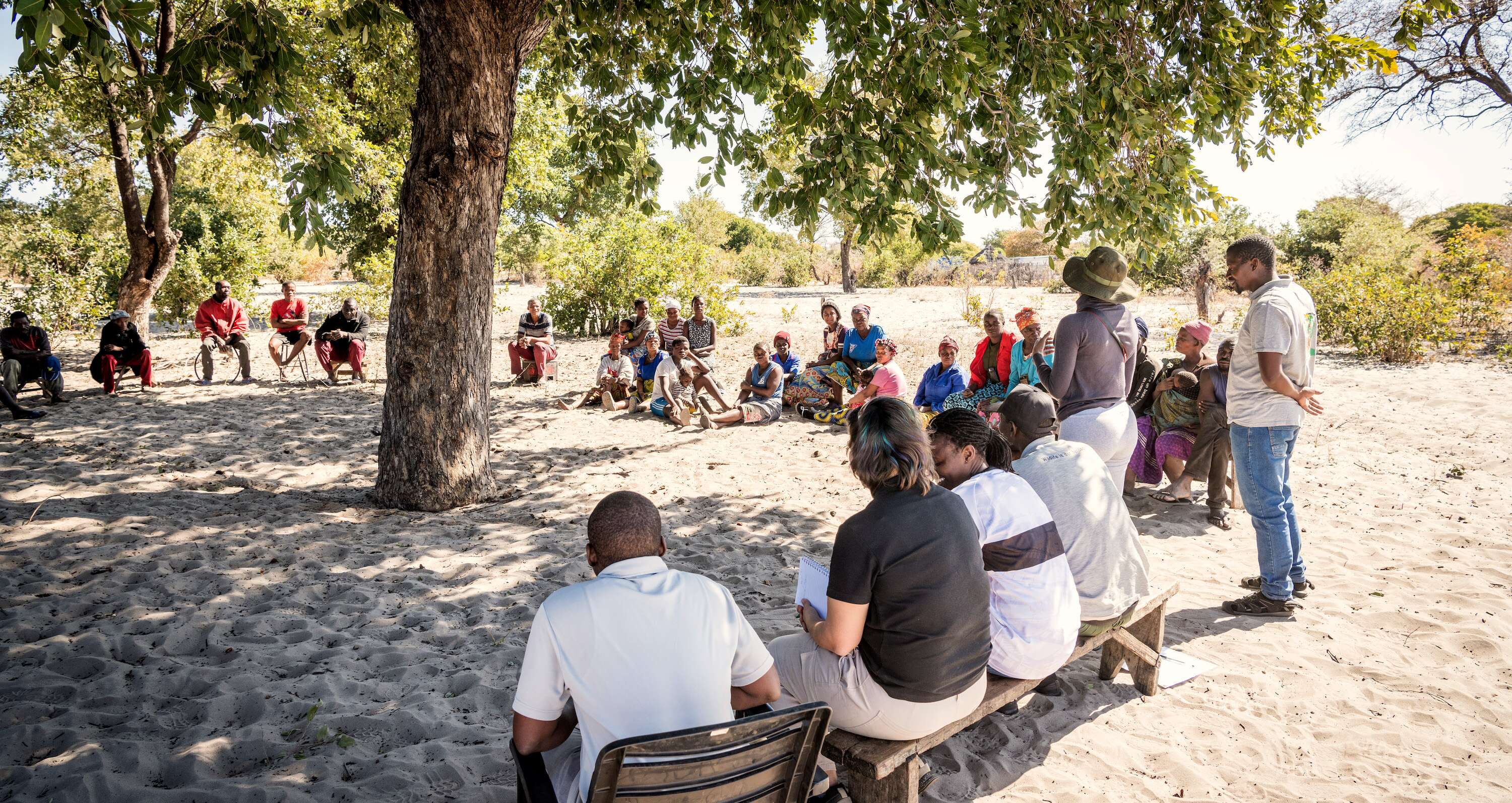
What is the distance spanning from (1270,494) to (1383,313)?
12.1 meters

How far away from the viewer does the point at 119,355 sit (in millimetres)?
10844

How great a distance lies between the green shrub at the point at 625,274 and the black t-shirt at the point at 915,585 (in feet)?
45.1

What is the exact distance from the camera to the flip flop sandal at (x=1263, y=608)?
460 cm

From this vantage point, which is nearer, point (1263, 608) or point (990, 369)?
point (1263, 608)

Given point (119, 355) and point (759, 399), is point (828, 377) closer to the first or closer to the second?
point (759, 399)

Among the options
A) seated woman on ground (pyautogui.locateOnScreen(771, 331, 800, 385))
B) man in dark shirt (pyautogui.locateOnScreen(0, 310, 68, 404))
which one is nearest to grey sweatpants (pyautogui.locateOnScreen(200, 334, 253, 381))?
man in dark shirt (pyautogui.locateOnScreen(0, 310, 68, 404))

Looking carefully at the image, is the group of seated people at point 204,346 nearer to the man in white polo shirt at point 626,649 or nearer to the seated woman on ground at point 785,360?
the seated woman on ground at point 785,360

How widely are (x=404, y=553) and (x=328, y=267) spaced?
146 feet

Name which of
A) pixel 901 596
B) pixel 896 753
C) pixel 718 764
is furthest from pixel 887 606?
pixel 718 764

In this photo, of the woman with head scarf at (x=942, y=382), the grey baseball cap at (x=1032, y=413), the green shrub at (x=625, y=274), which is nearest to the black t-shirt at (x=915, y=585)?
the grey baseball cap at (x=1032, y=413)

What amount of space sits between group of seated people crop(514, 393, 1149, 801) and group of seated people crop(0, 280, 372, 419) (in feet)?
34.2

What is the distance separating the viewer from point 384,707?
347cm

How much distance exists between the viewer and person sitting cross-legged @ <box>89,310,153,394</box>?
10625 millimetres

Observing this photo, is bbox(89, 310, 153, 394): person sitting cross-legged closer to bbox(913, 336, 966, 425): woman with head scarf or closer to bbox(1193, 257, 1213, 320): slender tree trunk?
bbox(913, 336, 966, 425): woman with head scarf
